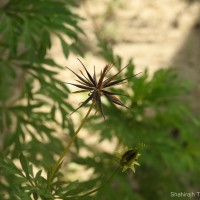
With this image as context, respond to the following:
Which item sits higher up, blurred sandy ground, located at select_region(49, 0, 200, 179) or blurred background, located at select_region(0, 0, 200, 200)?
blurred sandy ground, located at select_region(49, 0, 200, 179)

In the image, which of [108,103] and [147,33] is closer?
[108,103]

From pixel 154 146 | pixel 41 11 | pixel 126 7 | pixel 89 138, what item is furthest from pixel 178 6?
pixel 41 11

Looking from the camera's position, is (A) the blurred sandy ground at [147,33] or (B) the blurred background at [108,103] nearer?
(B) the blurred background at [108,103]

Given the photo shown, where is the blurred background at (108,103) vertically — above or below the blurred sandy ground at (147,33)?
below

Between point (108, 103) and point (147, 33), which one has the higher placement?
point (147, 33)
